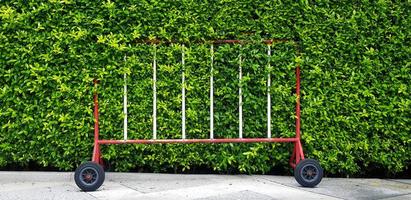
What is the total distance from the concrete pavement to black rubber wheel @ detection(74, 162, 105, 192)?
0.07 meters

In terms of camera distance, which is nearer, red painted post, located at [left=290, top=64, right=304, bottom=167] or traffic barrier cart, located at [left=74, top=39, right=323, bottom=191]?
traffic barrier cart, located at [left=74, top=39, right=323, bottom=191]

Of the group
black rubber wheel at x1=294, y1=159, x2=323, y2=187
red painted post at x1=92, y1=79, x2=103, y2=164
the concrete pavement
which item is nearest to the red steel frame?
red painted post at x1=92, y1=79, x2=103, y2=164

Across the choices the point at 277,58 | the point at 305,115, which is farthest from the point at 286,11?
the point at 305,115

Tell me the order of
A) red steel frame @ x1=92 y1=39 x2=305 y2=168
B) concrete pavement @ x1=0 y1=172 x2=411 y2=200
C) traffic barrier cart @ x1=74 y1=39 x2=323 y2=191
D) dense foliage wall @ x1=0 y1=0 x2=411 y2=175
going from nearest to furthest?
1. concrete pavement @ x1=0 y1=172 x2=411 y2=200
2. traffic barrier cart @ x1=74 y1=39 x2=323 y2=191
3. red steel frame @ x1=92 y1=39 x2=305 y2=168
4. dense foliage wall @ x1=0 y1=0 x2=411 y2=175

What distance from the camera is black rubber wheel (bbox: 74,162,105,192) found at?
4.15 meters

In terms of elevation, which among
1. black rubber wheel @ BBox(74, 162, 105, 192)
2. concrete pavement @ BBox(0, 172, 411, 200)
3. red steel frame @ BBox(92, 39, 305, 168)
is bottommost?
concrete pavement @ BBox(0, 172, 411, 200)

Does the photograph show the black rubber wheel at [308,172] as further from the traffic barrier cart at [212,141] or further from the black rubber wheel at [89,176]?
the black rubber wheel at [89,176]

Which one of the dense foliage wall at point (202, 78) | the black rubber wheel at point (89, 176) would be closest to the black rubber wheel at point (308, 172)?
the dense foliage wall at point (202, 78)

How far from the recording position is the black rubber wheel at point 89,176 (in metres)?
4.15

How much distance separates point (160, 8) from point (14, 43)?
1.60 meters

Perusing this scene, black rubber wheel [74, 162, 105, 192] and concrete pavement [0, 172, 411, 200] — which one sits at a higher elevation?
black rubber wheel [74, 162, 105, 192]

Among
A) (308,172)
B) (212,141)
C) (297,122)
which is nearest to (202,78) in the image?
(212,141)

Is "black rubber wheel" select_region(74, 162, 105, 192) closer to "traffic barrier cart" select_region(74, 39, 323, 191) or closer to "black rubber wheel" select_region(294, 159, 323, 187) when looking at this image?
"traffic barrier cart" select_region(74, 39, 323, 191)

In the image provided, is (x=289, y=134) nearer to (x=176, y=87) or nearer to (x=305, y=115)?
(x=305, y=115)
